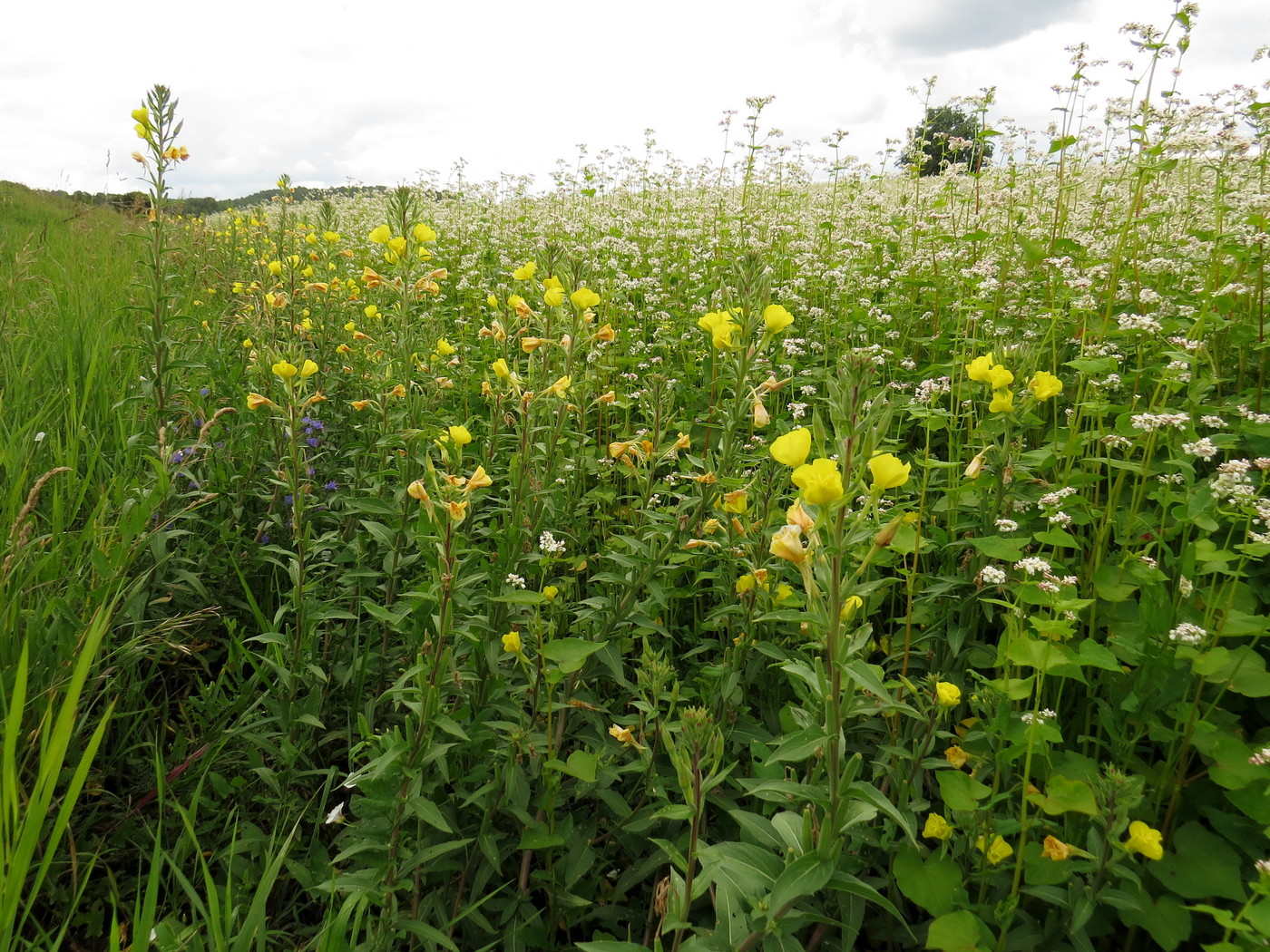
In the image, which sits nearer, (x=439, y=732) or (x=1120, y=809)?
(x=1120, y=809)

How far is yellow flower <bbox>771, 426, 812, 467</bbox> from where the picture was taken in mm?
1271

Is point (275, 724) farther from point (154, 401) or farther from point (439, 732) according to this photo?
point (154, 401)

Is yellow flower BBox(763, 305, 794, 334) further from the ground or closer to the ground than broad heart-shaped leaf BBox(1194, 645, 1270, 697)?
further from the ground

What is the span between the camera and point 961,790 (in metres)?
1.63

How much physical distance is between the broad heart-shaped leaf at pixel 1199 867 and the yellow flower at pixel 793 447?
1348 millimetres

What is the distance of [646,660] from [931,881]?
0.82 m

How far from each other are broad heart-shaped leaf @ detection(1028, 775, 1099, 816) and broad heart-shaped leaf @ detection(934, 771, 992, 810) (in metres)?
0.11

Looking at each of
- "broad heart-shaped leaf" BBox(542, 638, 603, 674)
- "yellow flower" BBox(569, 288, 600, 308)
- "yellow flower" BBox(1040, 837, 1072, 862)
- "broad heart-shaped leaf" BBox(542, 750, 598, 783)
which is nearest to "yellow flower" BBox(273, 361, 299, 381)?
"yellow flower" BBox(569, 288, 600, 308)

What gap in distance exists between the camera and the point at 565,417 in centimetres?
229

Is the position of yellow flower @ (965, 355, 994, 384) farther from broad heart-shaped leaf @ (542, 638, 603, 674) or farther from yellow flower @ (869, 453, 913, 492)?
broad heart-shaped leaf @ (542, 638, 603, 674)

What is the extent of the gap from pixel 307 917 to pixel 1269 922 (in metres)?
2.26

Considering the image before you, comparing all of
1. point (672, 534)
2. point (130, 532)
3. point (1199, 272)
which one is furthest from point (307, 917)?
point (1199, 272)

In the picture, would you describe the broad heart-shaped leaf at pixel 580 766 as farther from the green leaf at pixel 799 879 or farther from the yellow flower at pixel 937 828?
the yellow flower at pixel 937 828

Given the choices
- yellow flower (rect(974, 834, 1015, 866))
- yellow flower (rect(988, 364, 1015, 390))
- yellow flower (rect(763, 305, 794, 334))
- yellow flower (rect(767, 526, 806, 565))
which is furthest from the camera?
yellow flower (rect(988, 364, 1015, 390))
